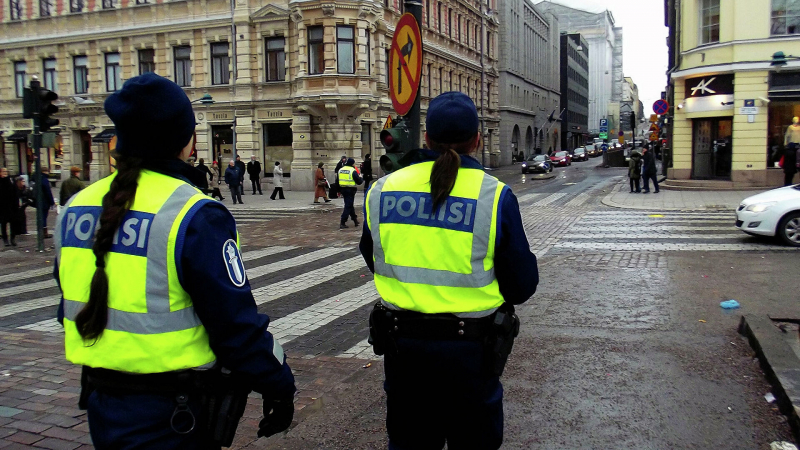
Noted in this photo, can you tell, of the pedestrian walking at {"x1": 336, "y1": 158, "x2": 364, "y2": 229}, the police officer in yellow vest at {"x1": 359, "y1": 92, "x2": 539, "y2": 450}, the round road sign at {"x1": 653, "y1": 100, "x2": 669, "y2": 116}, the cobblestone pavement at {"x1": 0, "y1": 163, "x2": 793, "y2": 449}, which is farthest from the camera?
the round road sign at {"x1": 653, "y1": 100, "x2": 669, "y2": 116}

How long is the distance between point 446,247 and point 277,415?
0.95 meters

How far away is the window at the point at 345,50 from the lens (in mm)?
30875

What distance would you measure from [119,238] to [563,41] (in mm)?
102750

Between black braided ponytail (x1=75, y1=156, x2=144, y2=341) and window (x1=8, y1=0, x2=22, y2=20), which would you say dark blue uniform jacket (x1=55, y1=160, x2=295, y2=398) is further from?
window (x1=8, y1=0, x2=22, y2=20)

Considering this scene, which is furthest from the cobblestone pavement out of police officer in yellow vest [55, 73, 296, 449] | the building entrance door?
the building entrance door

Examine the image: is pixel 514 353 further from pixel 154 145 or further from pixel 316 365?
pixel 154 145

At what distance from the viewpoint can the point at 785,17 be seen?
22.7 metres

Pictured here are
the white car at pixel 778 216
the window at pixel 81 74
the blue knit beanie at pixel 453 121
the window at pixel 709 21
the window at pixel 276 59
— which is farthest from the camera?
the window at pixel 81 74

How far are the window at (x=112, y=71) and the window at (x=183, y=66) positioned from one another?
3.76 metres

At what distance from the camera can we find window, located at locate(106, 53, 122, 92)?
116 feet

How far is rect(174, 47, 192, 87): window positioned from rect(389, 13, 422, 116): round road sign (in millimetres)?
30338

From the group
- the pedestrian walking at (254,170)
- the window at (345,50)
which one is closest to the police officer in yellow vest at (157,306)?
the pedestrian walking at (254,170)

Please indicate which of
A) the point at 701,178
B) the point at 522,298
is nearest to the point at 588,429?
the point at 522,298

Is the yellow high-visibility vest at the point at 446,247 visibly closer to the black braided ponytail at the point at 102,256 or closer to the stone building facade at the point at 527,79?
the black braided ponytail at the point at 102,256
